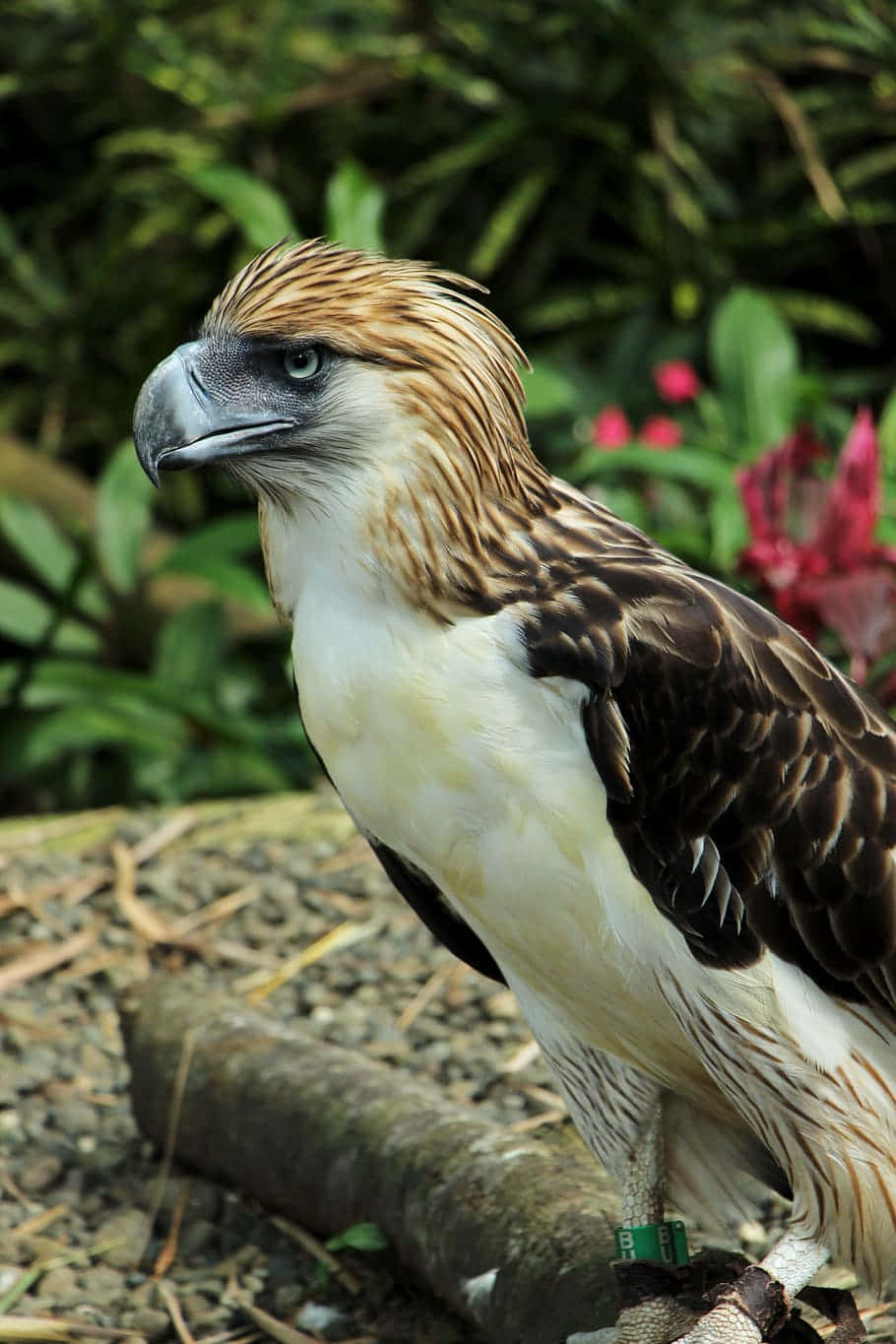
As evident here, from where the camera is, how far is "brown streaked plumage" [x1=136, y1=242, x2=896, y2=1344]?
7.27ft

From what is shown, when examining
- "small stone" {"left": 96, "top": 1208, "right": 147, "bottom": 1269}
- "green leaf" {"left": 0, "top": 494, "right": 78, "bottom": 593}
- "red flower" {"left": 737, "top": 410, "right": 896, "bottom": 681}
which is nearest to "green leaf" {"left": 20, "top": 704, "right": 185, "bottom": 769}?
"green leaf" {"left": 0, "top": 494, "right": 78, "bottom": 593}

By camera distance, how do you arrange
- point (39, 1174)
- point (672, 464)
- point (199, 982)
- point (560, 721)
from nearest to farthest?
point (560, 721) < point (39, 1174) < point (199, 982) < point (672, 464)

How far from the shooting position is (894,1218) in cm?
236

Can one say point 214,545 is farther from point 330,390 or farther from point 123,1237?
point 330,390

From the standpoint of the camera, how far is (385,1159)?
294cm

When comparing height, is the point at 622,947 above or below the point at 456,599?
below

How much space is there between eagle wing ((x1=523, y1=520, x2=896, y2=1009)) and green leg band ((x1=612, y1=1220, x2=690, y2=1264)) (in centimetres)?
52

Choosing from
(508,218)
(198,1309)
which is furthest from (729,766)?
(508,218)

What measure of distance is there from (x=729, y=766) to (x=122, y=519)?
368 cm

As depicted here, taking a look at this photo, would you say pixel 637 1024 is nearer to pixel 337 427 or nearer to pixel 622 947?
pixel 622 947

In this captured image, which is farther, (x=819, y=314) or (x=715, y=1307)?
(x=819, y=314)

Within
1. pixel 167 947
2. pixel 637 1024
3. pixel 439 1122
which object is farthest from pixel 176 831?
pixel 637 1024

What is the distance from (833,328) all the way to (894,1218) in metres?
5.48

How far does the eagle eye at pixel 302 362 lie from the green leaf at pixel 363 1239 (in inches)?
60.9
